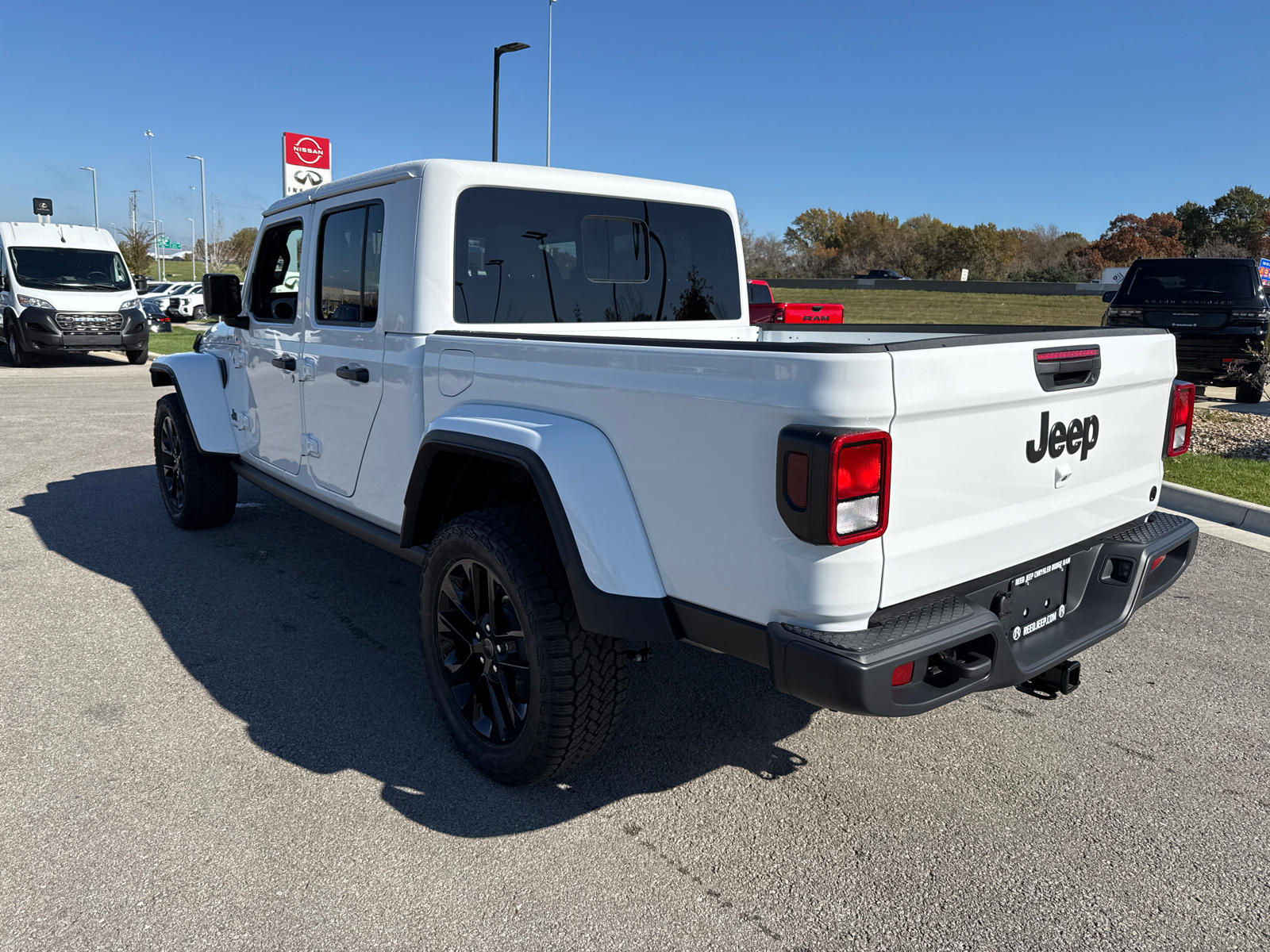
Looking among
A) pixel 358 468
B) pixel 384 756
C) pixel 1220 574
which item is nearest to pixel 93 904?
pixel 384 756

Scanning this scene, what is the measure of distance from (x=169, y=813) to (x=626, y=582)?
160 cm

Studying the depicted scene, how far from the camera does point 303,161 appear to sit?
14523 millimetres

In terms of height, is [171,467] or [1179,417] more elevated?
[1179,417]

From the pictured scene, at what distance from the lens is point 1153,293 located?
38.3 feet

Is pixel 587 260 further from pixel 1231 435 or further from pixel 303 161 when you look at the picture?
pixel 303 161

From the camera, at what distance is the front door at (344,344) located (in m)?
3.73

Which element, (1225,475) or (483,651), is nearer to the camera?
(483,651)

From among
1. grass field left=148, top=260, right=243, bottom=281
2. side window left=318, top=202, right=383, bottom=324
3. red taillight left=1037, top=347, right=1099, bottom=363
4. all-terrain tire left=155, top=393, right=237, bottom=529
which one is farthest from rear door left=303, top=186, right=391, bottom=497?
grass field left=148, top=260, right=243, bottom=281

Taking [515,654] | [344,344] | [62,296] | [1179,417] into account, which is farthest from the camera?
[62,296]

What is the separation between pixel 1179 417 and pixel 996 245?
68911 millimetres

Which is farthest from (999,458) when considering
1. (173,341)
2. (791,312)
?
(173,341)

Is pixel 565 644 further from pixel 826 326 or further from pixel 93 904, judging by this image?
pixel 826 326

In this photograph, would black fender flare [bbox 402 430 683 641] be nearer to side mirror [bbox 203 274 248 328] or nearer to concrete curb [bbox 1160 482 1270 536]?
side mirror [bbox 203 274 248 328]

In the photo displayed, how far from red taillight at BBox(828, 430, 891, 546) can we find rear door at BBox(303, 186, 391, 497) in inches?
83.4
